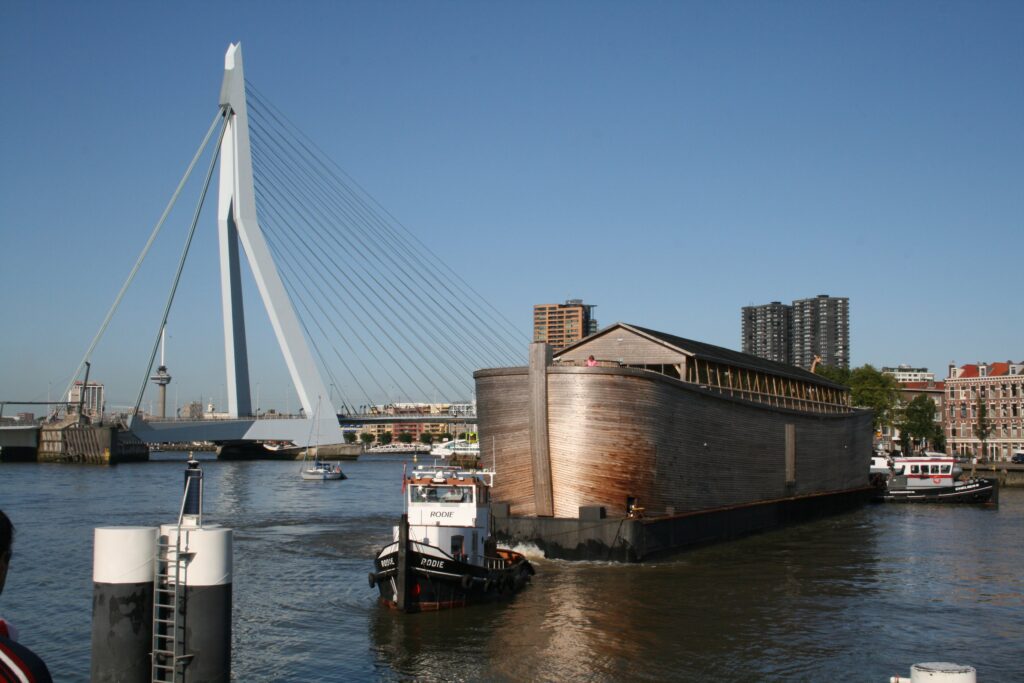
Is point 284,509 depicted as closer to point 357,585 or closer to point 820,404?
point 357,585

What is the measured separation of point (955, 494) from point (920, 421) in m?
51.8

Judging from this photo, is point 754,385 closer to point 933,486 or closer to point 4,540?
point 933,486

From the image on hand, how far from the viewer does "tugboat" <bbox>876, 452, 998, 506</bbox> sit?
58.0 m

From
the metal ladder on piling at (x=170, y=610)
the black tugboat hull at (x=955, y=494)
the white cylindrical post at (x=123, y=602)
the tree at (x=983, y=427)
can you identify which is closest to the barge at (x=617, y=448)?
the metal ladder on piling at (x=170, y=610)

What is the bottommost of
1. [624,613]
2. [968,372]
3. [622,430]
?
[624,613]

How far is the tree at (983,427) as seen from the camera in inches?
3735

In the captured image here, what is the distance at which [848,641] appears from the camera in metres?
20.8

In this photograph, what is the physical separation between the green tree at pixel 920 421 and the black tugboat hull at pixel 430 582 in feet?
310

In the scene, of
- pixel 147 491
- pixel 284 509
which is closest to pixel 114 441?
pixel 147 491

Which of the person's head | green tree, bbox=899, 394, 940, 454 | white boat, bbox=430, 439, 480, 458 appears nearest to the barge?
the person's head

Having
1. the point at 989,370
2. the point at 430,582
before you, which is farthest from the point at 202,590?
the point at 989,370

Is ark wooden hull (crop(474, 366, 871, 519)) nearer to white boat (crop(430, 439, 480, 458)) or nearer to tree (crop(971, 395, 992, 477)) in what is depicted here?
tree (crop(971, 395, 992, 477))

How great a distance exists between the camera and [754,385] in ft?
145

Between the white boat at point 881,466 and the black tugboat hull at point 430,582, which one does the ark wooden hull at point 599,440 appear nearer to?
the black tugboat hull at point 430,582
